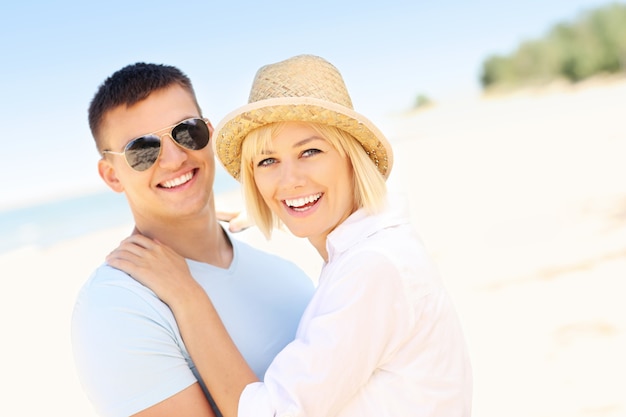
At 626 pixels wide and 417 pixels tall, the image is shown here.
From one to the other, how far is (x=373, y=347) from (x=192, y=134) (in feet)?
4.32

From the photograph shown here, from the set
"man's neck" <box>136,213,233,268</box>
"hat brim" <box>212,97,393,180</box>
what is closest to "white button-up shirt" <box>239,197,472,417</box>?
"hat brim" <box>212,97,393,180</box>

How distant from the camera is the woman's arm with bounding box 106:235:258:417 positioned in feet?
7.88

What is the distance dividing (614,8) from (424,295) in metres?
72.9

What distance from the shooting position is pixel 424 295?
2.28 m

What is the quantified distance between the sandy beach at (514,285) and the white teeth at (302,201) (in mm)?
1356

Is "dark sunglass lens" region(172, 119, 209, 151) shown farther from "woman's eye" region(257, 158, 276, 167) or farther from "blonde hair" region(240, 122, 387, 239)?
"woman's eye" region(257, 158, 276, 167)

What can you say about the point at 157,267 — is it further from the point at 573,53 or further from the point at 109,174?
the point at 573,53

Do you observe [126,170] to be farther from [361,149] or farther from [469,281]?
[469,281]

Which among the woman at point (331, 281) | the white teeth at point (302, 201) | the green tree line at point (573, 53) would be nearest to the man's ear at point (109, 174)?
the woman at point (331, 281)

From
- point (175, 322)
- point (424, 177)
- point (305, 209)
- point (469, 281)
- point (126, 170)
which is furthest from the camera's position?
point (424, 177)

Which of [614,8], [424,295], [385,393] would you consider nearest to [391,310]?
[424,295]

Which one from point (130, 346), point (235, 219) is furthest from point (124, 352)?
point (235, 219)

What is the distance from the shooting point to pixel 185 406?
240 cm

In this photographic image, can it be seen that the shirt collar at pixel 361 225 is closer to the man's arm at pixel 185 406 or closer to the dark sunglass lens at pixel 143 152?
the man's arm at pixel 185 406
